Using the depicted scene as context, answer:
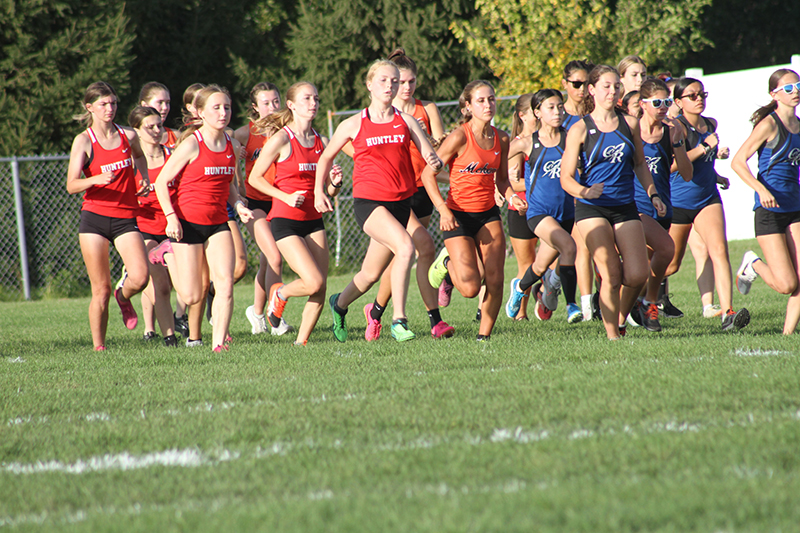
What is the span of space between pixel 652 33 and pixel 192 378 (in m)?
16.7

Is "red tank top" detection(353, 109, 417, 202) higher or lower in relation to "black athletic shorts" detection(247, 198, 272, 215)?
higher

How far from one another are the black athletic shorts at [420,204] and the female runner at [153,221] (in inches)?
94.1

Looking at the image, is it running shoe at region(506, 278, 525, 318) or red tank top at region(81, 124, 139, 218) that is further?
running shoe at region(506, 278, 525, 318)

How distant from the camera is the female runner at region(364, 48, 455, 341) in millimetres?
7629

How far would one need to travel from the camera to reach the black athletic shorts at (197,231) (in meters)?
7.19

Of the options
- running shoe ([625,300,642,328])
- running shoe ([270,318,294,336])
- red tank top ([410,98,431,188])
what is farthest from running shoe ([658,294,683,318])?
running shoe ([270,318,294,336])

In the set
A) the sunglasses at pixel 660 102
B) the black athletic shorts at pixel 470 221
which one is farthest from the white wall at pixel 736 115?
the black athletic shorts at pixel 470 221

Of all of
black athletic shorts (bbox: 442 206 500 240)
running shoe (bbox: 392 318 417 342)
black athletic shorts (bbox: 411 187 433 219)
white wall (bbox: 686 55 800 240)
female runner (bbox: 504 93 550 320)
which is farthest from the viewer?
white wall (bbox: 686 55 800 240)

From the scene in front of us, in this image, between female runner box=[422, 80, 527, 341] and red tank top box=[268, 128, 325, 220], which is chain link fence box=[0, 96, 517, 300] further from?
red tank top box=[268, 128, 325, 220]

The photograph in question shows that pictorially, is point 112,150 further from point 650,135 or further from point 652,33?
→ point 652,33

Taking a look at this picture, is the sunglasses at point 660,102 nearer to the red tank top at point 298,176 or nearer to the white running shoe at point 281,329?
the red tank top at point 298,176

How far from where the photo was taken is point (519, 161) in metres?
8.88

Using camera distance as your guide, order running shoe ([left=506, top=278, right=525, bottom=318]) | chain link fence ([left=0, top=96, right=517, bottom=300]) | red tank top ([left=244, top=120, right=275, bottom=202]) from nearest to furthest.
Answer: red tank top ([left=244, top=120, right=275, bottom=202])
running shoe ([left=506, top=278, right=525, bottom=318])
chain link fence ([left=0, top=96, right=517, bottom=300])

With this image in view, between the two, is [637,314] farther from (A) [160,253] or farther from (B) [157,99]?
(B) [157,99]
